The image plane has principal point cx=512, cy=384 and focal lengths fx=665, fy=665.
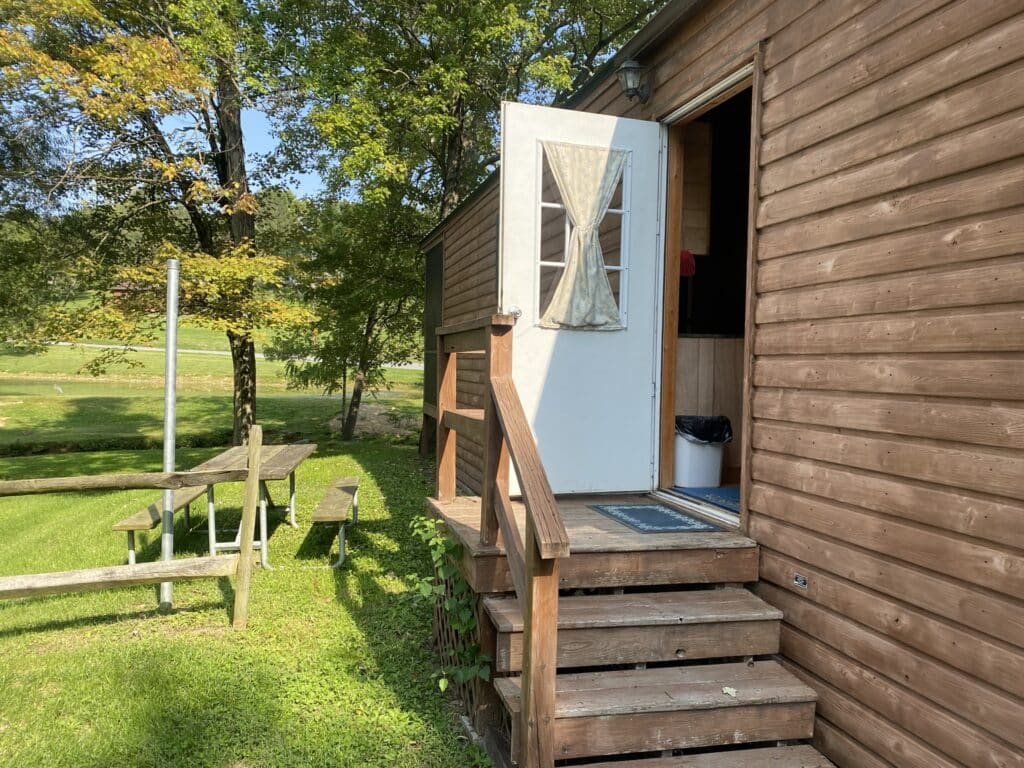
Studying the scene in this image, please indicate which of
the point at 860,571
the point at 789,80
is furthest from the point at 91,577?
the point at 789,80

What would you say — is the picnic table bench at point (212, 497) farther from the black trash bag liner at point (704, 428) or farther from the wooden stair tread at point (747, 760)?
the wooden stair tread at point (747, 760)

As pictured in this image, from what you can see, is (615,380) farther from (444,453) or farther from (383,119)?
(383,119)

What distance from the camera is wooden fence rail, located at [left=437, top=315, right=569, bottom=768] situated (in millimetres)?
2057

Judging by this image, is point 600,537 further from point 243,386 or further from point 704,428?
point 243,386

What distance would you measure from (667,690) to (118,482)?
3.14m

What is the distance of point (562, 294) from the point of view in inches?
154

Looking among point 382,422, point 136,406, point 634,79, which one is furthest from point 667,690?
point 136,406

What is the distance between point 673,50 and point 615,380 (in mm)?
1952

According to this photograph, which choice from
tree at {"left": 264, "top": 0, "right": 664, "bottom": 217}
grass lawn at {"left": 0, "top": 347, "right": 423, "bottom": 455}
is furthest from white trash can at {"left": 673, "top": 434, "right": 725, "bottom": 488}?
grass lawn at {"left": 0, "top": 347, "right": 423, "bottom": 455}

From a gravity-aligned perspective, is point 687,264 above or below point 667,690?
above

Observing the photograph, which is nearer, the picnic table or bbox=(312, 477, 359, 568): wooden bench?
bbox=(312, 477, 359, 568): wooden bench

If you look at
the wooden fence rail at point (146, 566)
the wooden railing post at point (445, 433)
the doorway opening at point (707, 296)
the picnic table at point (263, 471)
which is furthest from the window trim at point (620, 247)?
the picnic table at point (263, 471)

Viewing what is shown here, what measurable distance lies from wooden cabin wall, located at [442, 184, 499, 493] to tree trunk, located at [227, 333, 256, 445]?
413 cm

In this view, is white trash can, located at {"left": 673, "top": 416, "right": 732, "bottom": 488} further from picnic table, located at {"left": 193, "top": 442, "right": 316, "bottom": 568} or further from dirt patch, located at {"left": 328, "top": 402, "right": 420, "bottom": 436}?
dirt patch, located at {"left": 328, "top": 402, "right": 420, "bottom": 436}
